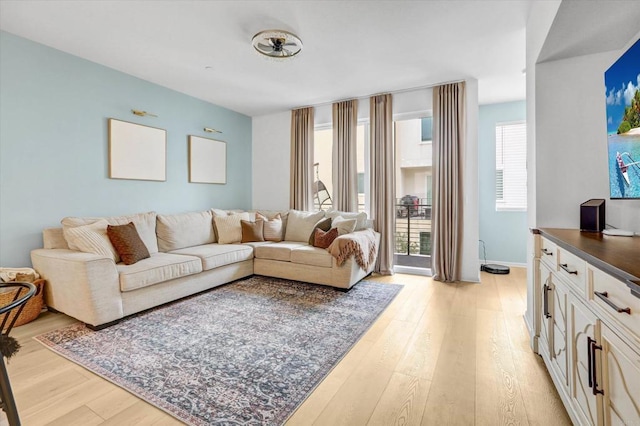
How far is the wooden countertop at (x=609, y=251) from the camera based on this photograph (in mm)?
926

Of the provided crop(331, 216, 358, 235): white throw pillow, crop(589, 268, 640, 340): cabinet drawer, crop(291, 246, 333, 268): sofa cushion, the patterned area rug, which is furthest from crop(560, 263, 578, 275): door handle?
crop(331, 216, 358, 235): white throw pillow

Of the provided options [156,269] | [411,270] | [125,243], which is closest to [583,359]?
[156,269]

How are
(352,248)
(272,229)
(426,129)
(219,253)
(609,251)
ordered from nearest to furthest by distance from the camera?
(609,251) < (352,248) < (219,253) < (272,229) < (426,129)

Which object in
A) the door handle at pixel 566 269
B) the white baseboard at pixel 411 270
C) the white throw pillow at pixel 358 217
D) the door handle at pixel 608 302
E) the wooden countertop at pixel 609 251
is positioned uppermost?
the white throw pillow at pixel 358 217

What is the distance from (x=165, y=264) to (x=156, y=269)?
115 mm

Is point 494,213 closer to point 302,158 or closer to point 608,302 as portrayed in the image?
point 302,158

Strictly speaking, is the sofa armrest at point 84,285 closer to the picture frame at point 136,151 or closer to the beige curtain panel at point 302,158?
the picture frame at point 136,151

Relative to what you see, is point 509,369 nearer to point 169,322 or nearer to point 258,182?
point 169,322

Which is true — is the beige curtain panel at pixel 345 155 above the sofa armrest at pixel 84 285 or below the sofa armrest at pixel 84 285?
above

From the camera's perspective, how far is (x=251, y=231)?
4.47m

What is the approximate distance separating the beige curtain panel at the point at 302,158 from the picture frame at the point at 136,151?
1943 mm

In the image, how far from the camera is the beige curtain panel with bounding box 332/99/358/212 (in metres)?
4.73

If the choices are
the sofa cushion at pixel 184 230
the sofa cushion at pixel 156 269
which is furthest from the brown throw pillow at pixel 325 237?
the sofa cushion at pixel 184 230

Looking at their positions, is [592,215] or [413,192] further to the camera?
[413,192]
